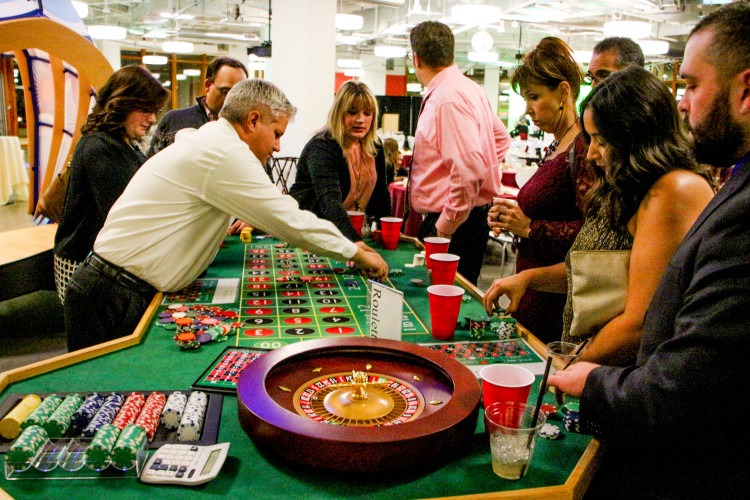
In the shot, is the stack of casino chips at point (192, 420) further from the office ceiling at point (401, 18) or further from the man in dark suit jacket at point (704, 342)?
the office ceiling at point (401, 18)

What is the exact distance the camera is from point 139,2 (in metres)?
12.4

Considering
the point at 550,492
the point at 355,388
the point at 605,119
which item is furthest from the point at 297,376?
the point at 605,119

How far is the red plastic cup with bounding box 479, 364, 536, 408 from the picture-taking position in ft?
4.16

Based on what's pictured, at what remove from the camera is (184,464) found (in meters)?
1.11

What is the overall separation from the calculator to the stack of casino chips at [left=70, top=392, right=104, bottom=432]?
0.20 m

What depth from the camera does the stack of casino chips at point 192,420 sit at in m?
1.22

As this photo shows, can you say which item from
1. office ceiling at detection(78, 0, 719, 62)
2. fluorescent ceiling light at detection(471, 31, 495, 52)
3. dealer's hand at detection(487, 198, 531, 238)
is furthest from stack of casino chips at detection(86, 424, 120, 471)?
fluorescent ceiling light at detection(471, 31, 495, 52)

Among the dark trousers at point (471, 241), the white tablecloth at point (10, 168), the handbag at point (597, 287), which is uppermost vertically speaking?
the handbag at point (597, 287)

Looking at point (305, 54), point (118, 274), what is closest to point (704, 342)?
point (118, 274)

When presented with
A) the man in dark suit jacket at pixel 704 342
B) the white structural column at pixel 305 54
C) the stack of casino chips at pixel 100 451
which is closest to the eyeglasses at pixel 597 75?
the man in dark suit jacket at pixel 704 342

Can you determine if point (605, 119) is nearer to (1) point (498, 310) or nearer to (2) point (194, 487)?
(1) point (498, 310)

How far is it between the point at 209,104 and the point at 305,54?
2.93 m

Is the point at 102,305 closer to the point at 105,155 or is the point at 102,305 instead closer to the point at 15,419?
the point at 105,155

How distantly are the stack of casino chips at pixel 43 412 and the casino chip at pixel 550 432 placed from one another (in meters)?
1.00
